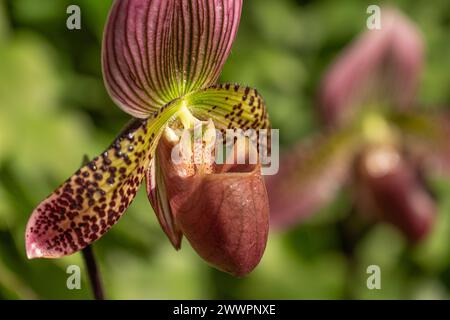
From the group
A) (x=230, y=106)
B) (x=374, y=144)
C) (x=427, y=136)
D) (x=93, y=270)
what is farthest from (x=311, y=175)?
(x=93, y=270)

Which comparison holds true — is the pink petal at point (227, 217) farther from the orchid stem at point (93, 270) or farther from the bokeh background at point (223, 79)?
the bokeh background at point (223, 79)

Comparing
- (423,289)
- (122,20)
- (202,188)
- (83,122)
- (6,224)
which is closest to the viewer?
(122,20)

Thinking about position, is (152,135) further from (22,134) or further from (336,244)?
(336,244)

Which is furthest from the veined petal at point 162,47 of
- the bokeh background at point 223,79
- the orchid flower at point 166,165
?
the bokeh background at point 223,79

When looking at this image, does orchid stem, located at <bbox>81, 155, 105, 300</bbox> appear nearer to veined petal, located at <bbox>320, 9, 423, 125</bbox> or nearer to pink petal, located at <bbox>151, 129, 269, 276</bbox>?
pink petal, located at <bbox>151, 129, 269, 276</bbox>

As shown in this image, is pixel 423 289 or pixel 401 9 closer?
pixel 423 289

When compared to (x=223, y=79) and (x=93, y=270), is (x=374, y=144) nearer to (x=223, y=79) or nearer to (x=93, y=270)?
(x=223, y=79)

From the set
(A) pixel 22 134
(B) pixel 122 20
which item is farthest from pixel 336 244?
(B) pixel 122 20
